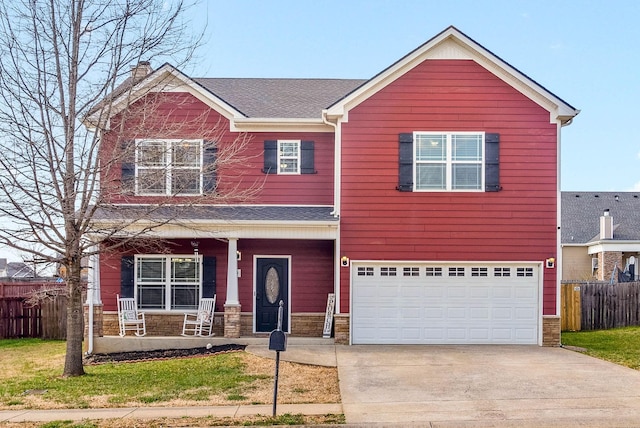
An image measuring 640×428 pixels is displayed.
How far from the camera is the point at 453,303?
14.6 m

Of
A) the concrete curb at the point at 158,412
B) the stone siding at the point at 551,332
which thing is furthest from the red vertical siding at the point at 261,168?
the concrete curb at the point at 158,412

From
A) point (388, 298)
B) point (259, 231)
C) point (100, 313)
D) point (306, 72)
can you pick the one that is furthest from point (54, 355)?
point (306, 72)

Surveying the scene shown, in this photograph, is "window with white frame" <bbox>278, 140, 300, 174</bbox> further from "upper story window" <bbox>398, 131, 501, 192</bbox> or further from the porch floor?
the porch floor

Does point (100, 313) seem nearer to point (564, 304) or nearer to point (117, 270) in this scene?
point (117, 270)

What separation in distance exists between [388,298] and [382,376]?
4.11m

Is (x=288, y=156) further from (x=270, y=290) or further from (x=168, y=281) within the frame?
(x=168, y=281)

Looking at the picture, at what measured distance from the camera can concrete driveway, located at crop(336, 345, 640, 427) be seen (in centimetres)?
782

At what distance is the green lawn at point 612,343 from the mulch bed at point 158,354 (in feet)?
26.7

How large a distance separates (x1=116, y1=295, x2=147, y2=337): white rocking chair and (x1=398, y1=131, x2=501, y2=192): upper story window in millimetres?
7241

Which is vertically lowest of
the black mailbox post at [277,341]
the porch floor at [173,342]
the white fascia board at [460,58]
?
the porch floor at [173,342]

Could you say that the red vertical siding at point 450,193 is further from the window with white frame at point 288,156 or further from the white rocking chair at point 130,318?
the white rocking chair at point 130,318

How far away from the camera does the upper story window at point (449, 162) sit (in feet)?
47.5

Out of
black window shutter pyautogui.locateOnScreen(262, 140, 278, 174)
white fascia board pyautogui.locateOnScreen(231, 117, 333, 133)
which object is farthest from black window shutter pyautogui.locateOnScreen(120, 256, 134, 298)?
white fascia board pyautogui.locateOnScreen(231, 117, 333, 133)

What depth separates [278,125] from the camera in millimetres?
15438
